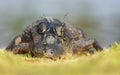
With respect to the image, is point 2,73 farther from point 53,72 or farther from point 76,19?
point 76,19

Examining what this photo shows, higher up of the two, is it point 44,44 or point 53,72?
point 53,72

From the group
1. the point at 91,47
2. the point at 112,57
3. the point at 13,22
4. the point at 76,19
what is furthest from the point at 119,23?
the point at 112,57

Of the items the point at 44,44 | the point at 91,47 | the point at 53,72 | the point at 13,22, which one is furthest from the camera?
the point at 13,22

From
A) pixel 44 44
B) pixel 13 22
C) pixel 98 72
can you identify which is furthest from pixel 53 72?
pixel 13 22

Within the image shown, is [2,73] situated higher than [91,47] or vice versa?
[2,73]

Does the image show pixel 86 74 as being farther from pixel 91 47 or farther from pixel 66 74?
pixel 91 47

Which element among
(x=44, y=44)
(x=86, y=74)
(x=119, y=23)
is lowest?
(x=119, y=23)

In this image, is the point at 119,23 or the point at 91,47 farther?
the point at 119,23

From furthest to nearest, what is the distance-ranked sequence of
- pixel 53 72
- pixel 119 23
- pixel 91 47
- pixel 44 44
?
pixel 119 23
pixel 91 47
pixel 44 44
pixel 53 72

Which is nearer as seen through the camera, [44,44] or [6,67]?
[6,67]
